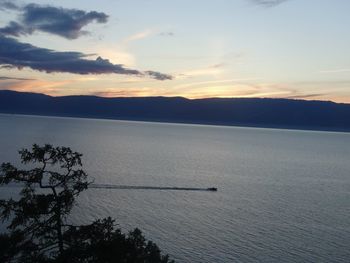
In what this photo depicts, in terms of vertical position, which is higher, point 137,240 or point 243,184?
point 137,240

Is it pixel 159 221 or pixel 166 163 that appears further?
pixel 166 163

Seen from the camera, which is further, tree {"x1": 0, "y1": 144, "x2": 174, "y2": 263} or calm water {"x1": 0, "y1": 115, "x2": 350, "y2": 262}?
calm water {"x1": 0, "y1": 115, "x2": 350, "y2": 262}

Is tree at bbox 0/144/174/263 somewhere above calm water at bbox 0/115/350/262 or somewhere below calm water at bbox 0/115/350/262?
above

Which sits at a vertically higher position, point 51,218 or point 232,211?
point 51,218

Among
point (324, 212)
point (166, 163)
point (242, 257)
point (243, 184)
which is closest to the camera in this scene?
point (242, 257)

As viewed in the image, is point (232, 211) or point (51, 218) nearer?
point (51, 218)

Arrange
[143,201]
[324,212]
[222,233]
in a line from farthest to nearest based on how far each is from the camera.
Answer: [143,201] → [324,212] → [222,233]

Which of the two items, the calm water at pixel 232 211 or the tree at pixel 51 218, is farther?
the calm water at pixel 232 211

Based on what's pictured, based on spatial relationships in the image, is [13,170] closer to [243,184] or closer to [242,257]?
[242,257]

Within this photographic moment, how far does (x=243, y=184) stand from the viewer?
422ft

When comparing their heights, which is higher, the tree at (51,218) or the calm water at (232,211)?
the tree at (51,218)

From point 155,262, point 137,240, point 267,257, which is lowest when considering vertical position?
point 267,257

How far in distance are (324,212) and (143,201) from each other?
40428 millimetres

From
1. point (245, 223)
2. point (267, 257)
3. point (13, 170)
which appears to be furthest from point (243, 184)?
point (13, 170)
